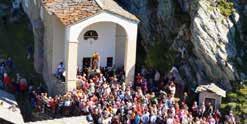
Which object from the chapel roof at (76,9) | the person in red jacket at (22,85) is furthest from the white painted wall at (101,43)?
the person in red jacket at (22,85)

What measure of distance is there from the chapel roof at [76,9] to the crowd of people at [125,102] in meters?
3.43

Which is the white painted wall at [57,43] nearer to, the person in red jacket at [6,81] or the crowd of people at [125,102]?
the crowd of people at [125,102]

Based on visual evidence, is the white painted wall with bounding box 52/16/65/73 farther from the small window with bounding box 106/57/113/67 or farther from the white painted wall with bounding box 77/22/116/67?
the small window with bounding box 106/57/113/67

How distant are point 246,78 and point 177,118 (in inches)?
201

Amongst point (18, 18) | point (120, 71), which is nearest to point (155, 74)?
point (120, 71)

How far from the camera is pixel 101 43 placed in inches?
1534

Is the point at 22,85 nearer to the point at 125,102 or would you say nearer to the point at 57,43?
the point at 57,43

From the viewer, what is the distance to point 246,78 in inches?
1351

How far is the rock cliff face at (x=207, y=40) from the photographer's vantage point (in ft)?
113

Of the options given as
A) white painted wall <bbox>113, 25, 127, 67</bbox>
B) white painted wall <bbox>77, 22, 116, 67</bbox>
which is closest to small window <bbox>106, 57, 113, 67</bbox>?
white painted wall <bbox>77, 22, 116, 67</bbox>

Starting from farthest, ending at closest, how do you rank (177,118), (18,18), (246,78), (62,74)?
(18,18), (62,74), (246,78), (177,118)

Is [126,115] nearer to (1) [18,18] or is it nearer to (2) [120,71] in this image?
(2) [120,71]

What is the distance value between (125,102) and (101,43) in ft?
20.1

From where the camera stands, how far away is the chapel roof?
35.7m
